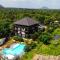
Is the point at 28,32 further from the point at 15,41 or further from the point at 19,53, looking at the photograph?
the point at 19,53

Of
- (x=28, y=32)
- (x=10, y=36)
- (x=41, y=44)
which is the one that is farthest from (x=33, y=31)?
(x=41, y=44)

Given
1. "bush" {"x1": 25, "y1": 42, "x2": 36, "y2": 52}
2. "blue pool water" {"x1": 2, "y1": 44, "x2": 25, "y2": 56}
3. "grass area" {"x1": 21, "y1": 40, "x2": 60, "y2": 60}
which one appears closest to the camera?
"grass area" {"x1": 21, "y1": 40, "x2": 60, "y2": 60}

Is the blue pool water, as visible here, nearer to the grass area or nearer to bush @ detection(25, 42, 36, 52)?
bush @ detection(25, 42, 36, 52)

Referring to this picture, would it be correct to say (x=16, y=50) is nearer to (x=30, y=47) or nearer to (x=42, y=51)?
(x=30, y=47)

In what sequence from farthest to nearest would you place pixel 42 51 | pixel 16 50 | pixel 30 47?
1. pixel 30 47
2. pixel 16 50
3. pixel 42 51

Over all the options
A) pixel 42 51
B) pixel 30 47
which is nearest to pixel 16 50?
pixel 30 47

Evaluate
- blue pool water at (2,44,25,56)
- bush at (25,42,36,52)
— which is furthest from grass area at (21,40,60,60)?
blue pool water at (2,44,25,56)

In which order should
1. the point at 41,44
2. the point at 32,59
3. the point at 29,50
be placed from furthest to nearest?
the point at 41,44 < the point at 29,50 < the point at 32,59

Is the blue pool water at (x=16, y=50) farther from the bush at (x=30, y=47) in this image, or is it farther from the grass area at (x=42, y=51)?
the grass area at (x=42, y=51)
